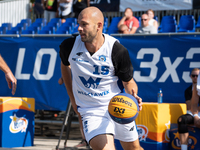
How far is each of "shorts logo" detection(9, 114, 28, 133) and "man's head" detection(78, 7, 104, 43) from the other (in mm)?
4095

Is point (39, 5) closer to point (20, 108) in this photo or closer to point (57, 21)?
point (57, 21)

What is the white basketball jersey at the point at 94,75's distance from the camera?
360 cm

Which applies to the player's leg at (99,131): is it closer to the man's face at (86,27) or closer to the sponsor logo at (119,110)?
the sponsor logo at (119,110)

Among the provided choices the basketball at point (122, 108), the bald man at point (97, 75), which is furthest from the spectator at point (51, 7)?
the basketball at point (122, 108)

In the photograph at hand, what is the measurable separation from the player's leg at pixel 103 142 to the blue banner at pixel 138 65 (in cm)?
403

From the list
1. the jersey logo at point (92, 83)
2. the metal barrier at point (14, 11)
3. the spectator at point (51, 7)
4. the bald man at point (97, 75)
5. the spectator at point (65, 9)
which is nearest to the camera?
the bald man at point (97, 75)

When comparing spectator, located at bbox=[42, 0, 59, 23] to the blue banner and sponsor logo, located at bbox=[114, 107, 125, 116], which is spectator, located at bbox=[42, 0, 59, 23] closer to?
the blue banner

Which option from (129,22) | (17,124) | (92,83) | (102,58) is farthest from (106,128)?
(129,22)

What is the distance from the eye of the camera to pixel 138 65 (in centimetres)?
748

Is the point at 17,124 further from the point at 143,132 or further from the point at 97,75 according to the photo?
the point at 97,75

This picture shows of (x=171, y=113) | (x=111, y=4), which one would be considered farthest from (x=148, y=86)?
(x=111, y=4)

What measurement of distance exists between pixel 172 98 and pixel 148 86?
61 centimetres

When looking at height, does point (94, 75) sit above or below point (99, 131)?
above

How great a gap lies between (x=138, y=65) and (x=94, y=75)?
13.2 ft
